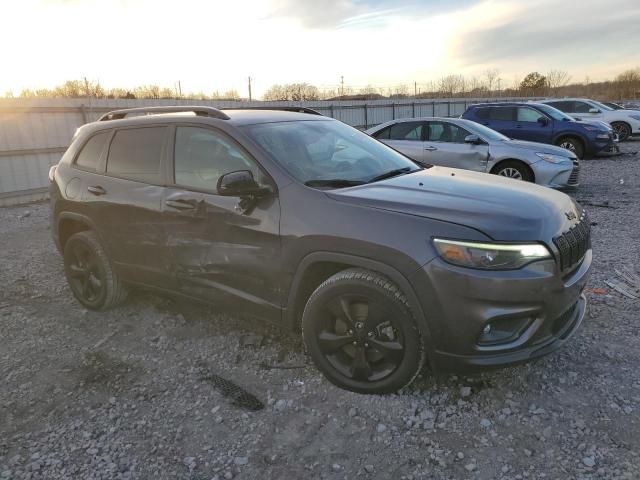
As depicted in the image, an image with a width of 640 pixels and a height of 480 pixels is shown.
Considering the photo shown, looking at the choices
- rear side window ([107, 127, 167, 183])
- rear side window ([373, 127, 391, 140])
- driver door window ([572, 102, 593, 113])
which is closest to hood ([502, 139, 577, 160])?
rear side window ([373, 127, 391, 140])

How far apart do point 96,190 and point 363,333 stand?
8.62 ft

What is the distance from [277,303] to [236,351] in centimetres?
71

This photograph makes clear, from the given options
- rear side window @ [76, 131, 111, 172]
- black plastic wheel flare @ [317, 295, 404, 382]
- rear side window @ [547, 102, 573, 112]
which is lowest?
black plastic wheel flare @ [317, 295, 404, 382]

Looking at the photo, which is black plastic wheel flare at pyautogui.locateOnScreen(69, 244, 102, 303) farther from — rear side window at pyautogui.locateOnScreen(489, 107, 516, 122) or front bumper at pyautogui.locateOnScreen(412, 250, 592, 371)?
rear side window at pyautogui.locateOnScreen(489, 107, 516, 122)

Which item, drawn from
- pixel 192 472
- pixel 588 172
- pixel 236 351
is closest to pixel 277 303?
pixel 236 351

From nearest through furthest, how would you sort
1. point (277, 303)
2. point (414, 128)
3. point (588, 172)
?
point (277, 303) < point (414, 128) < point (588, 172)

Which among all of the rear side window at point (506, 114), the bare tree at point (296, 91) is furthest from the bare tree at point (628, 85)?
the rear side window at point (506, 114)

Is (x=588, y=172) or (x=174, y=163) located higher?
(x=174, y=163)

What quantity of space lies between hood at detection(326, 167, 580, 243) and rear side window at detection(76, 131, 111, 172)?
7.83ft

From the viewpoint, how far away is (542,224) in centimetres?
270

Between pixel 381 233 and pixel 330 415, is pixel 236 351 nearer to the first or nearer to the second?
pixel 330 415

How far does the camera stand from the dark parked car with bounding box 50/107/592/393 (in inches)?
101

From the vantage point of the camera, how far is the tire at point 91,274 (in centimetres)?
424

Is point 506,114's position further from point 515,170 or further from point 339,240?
point 339,240
